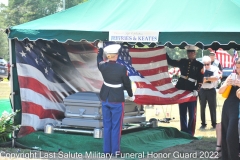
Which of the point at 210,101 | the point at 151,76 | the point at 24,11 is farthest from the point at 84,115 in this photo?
the point at 24,11

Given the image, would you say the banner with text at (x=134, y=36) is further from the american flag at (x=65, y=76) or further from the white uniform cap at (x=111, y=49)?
the american flag at (x=65, y=76)

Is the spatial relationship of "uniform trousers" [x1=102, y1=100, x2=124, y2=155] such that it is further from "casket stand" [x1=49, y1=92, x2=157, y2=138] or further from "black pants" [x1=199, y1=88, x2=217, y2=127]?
"black pants" [x1=199, y1=88, x2=217, y2=127]

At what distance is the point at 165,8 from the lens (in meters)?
9.31

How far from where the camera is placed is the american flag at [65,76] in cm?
985

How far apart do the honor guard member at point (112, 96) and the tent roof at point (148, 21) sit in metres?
0.47

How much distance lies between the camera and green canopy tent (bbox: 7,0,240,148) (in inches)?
323

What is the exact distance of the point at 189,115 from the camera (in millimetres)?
11367

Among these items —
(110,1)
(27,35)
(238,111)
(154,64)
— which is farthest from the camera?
(154,64)

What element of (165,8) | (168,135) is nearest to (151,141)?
(168,135)

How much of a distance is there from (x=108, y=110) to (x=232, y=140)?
2090 mm

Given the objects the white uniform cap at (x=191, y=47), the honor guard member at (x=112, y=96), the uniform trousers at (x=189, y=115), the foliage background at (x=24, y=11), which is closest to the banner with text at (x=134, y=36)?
the honor guard member at (x=112, y=96)

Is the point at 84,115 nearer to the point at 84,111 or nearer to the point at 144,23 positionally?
the point at 84,111

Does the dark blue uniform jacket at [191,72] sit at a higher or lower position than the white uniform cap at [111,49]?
lower

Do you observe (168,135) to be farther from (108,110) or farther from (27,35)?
(27,35)
